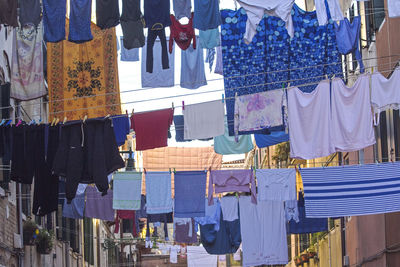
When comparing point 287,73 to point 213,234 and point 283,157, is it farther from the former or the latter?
point 283,157

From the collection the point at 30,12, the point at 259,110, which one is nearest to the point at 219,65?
the point at 259,110

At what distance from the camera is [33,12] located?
15781 millimetres

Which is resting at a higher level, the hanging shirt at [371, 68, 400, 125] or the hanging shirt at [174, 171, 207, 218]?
the hanging shirt at [371, 68, 400, 125]

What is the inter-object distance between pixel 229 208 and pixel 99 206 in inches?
120

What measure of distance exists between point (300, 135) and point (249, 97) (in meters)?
1.41

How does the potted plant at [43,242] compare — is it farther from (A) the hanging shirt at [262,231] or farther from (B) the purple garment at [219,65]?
(B) the purple garment at [219,65]

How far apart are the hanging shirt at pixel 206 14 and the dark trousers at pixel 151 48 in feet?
2.13

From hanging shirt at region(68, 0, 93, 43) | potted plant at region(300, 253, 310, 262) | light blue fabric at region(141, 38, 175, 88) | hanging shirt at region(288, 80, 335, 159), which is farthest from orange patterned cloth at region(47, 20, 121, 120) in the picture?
potted plant at region(300, 253, 310, 262)

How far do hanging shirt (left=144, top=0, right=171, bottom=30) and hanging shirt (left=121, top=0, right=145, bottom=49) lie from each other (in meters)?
0.19

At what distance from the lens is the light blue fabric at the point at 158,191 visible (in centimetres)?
1762

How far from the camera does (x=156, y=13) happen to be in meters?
15.6

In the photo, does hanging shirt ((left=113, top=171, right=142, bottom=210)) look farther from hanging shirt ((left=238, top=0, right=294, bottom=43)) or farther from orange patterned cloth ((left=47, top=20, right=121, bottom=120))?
hanging shirt ((left=238, top=0, right=294, bottom=43))

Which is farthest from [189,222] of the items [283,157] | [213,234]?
[283,157]

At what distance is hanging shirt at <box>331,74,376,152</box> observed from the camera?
48.9ft
